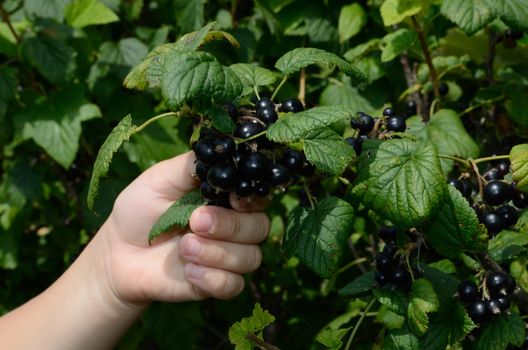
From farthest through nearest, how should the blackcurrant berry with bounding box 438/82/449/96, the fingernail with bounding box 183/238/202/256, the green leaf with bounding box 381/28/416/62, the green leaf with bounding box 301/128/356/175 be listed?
1. the blackcurrant berry with bounding box 438/82/449/96
2. the green leaf with bounding box 381/28/416/62
3. the fingernail with bounding box 183/238/202/256
4. the green leaf with bounding box 301/128/356/175

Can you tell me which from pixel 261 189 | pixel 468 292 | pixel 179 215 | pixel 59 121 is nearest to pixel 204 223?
pixel 179 215

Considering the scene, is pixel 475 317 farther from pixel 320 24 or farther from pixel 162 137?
pixel 162 137

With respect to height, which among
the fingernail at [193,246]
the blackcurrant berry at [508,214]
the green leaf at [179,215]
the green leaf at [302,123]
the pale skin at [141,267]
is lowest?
the pale skin at [141,267]

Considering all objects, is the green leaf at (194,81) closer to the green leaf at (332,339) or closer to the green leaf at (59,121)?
the green leaf at (332,339)

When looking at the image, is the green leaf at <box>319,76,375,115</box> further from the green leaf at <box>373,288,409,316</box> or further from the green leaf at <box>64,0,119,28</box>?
the green leaf at <box>373,288,409,316</box>

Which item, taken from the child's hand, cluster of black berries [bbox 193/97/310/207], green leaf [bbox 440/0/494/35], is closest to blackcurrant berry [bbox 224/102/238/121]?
cluster of black berries [bbox 193/97/310/207]

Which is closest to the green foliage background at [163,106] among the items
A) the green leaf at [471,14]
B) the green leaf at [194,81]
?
the green leaf at [471,14]
